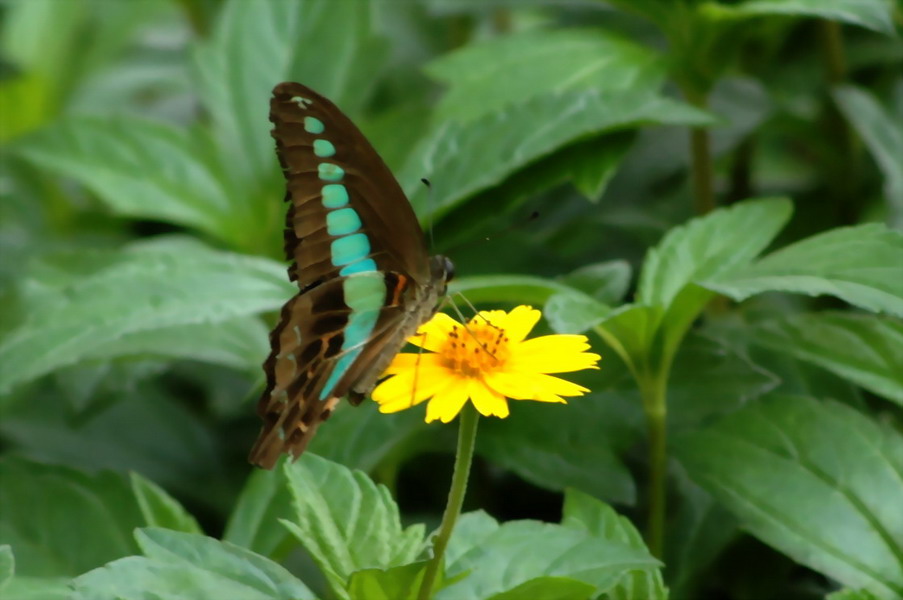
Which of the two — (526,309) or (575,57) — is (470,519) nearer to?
(526,309)

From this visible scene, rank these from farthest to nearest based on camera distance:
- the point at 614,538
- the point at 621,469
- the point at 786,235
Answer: the point at 786,235 < the point at 621,469 < the point at 614,538

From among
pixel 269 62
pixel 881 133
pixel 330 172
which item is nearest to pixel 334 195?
pixel 330 172

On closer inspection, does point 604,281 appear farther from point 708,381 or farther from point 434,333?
point 434,333

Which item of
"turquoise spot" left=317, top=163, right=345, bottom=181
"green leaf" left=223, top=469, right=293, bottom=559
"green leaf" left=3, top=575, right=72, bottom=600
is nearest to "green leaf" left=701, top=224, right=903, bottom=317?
"turquoise spot" left=317, top=163, right=345, bottom=181

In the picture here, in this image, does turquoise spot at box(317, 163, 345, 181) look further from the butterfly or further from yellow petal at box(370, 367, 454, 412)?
yellow petal at box(370, 367, 454, 412)

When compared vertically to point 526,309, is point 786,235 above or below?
above

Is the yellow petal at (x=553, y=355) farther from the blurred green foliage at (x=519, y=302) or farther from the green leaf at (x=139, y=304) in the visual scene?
the green leaf at (x=139, y=304)

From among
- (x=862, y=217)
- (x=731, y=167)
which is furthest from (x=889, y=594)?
(x=731, y=167)
